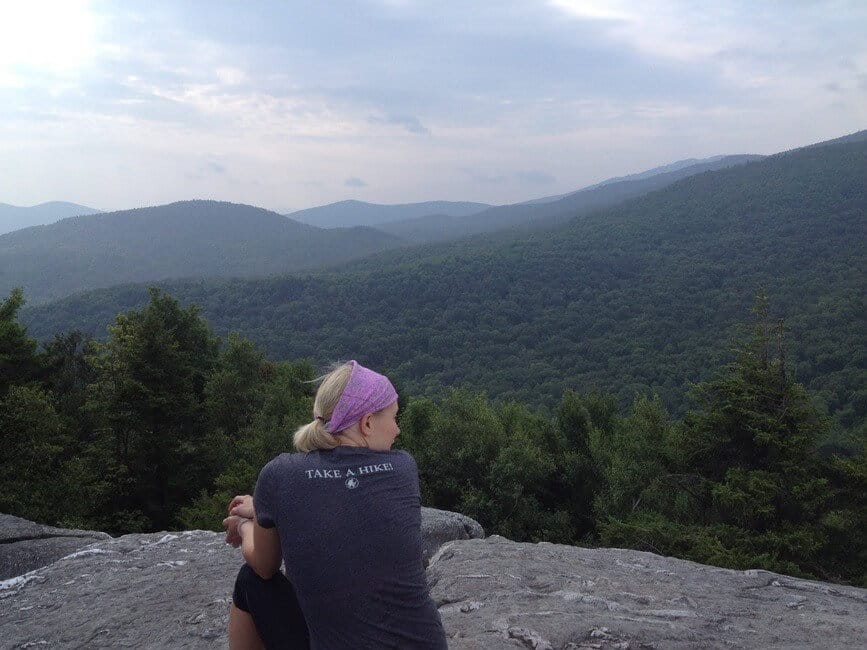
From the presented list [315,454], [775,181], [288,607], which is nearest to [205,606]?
[288,607]

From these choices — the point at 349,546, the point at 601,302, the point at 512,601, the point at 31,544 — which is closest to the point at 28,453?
the point at 31,544

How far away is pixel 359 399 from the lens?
244cm

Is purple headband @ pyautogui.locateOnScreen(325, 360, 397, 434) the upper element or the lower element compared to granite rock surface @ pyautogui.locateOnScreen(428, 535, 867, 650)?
upper

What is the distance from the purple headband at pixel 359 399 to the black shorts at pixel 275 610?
896mm

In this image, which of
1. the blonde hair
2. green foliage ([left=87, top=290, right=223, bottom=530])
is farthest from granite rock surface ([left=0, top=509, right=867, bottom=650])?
green foliage ([left=87, top=290, right=223, bottom=530])

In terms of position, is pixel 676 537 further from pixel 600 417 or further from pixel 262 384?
pixel 262 384

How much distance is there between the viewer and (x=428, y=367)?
105000mm

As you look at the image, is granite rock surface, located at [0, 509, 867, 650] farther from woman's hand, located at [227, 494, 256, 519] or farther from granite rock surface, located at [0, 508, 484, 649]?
woman's hand, located at [227, 494, 256, 519]

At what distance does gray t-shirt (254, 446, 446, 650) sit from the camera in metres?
2.23

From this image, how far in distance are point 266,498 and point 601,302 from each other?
141m

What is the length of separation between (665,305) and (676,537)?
4717 inches

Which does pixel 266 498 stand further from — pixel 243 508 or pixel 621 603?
pixel 621 603

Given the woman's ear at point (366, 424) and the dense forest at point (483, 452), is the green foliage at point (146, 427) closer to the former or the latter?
the dense forest at point (483, 452)

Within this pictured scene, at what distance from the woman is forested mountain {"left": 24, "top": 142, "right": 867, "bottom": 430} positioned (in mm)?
53635
